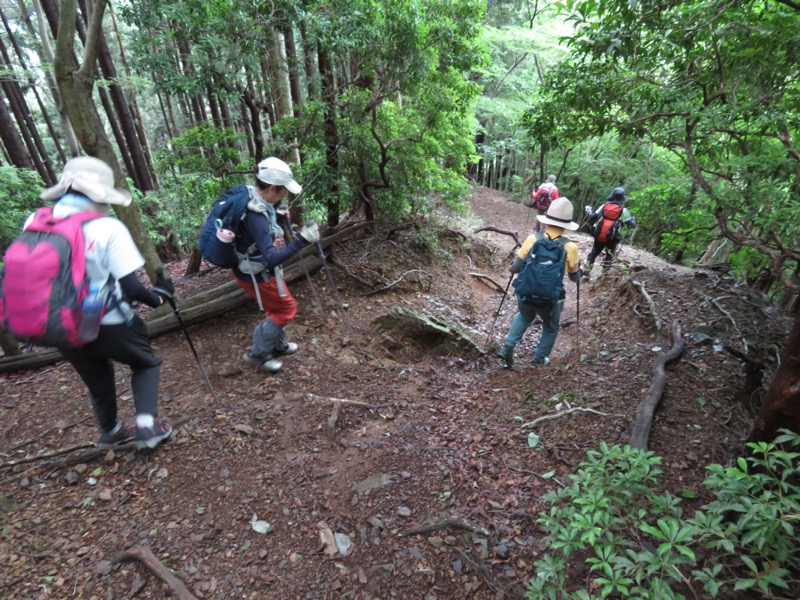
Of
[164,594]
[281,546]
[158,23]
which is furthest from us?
[158,23]

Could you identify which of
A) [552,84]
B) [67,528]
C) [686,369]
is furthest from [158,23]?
[686,369]

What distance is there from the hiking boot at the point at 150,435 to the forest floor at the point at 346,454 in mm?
130

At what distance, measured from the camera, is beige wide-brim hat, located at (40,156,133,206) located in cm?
265

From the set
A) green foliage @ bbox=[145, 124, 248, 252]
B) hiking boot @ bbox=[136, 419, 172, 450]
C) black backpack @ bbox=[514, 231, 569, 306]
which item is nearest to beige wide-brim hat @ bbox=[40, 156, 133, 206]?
hiking boot @ bbox=[136, 419, 172, 450]

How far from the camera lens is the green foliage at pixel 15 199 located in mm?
7500

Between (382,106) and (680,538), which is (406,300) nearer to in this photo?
(382,106)

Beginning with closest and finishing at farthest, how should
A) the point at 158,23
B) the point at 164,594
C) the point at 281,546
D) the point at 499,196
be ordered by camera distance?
1. the point at 164,594
2. the point at 281,546
3. the point at 158,23
4. the point at 499,196

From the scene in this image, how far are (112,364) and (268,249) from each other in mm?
1627

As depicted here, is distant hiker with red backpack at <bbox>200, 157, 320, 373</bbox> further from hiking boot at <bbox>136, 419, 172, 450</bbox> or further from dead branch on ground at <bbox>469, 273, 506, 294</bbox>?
dead branch on ground at <bbox>469, 273, 506, 294</bbox>

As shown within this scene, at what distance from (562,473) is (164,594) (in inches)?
112

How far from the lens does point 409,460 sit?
3318 millimetres

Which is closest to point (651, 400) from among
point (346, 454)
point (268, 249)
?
point (346, 454)

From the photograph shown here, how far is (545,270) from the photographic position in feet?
14.9

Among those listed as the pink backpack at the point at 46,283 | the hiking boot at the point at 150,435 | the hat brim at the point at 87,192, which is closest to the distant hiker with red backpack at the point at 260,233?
the hat brim at the point at 87,192
